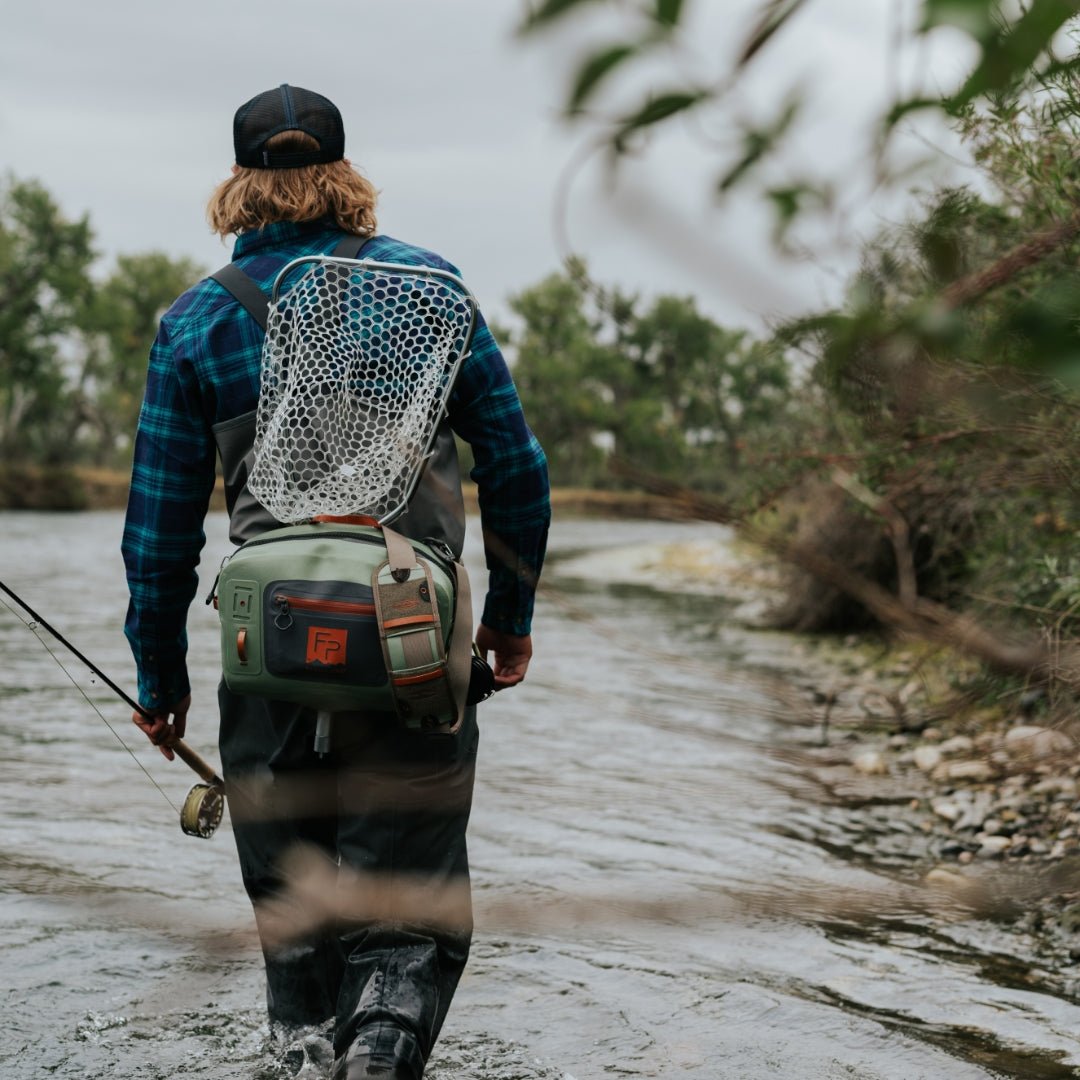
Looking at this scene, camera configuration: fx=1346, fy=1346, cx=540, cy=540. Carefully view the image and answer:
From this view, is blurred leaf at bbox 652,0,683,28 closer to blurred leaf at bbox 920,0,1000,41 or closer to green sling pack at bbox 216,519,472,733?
blurred leaf at bbox 920,0,1000,41

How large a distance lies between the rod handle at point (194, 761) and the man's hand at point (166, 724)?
0.03 m

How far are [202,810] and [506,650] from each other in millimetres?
915

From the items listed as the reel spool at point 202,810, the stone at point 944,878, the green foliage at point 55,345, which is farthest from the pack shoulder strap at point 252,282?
the green foliage at point 55,345

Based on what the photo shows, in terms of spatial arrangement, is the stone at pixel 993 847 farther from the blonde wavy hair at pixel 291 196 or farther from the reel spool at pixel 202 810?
the blonde wavy hair at pixel 291 196

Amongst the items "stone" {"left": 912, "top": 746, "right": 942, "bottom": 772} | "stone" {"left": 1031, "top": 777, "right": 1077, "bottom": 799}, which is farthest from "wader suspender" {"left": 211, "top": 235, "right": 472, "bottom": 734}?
"stone" {"left": 912, "top": 746, "right": 942, "bottom": 772}

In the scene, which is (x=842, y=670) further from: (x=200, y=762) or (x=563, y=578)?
(x=563, y=578)

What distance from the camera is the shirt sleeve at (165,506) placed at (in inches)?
112

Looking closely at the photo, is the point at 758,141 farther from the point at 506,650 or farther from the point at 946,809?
the point at 946,809

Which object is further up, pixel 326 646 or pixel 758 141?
pixel 758 141

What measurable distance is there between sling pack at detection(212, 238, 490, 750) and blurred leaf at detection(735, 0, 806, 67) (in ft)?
6.05

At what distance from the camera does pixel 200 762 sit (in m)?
3.43

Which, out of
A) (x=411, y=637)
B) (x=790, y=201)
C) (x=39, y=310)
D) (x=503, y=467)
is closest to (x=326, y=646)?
(x=411, y=637)

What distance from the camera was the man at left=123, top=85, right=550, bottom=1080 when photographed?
277cm

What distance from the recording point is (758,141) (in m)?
0.78
